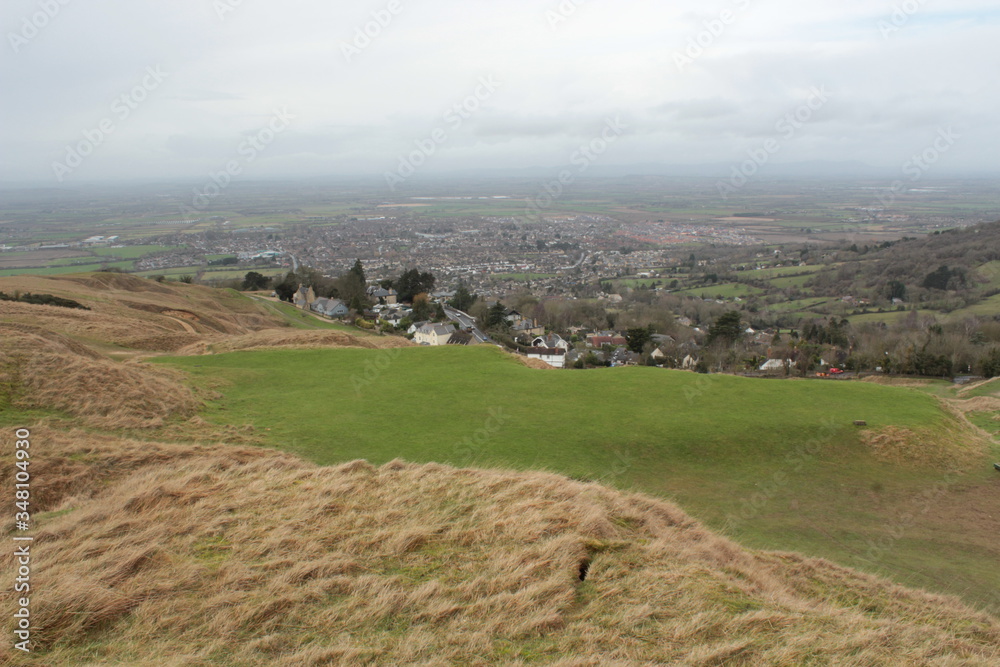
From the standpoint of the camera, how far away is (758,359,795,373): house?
38406mm

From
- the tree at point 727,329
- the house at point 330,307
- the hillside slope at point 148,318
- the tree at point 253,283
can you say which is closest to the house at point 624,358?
the tree at point 727,329

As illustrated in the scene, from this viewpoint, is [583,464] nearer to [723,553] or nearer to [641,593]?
[723,553]

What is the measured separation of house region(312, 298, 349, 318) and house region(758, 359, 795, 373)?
118 ft

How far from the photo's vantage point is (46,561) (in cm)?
562

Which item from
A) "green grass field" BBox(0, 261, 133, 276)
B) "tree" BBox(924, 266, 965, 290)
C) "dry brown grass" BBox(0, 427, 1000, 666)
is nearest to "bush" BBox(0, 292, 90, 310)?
"dry brown grass" BBox(0, 427, 1000, 666)

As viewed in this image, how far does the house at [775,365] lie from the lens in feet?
126

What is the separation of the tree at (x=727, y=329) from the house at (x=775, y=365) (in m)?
4.83

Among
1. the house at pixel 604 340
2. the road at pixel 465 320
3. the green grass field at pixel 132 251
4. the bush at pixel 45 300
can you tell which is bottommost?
the house at pixel 604 340

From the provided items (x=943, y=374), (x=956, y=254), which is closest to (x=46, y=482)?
(x=943, y=374)

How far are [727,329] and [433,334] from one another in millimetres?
24537

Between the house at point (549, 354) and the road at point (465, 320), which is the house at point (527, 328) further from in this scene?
the house at point (549, 354)

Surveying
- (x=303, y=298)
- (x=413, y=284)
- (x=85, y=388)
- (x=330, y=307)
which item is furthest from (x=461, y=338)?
(x=85, y=388)

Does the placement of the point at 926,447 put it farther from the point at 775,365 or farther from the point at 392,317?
the point at 392,317

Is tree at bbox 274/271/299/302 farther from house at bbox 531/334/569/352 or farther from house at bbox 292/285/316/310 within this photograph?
house at bbox 531/334/569/352
